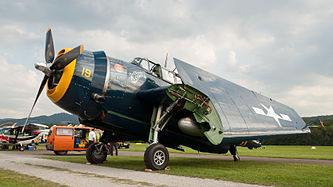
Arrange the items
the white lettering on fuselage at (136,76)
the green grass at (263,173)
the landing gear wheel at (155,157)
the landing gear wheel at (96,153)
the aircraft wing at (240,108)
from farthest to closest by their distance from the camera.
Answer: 1. the landing gear wheel at (96,153)
2. the aircraft wing at (240,108)
3. the white lettering on fuselage at (136,76)
4. the landing gear wheel at (155,157)
5. the green grass at (263,173)

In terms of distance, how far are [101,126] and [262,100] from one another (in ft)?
28.5

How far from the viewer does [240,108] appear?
11969 millimetres

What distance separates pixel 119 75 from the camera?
9641mm

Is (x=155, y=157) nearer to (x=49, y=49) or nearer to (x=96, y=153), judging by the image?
(x=96, y=153)

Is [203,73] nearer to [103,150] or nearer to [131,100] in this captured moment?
[131,100]

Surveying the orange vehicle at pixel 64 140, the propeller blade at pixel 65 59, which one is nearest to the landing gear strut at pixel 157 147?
the propeller blade at pixel 65 59

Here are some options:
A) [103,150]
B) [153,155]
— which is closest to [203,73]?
[153,155]

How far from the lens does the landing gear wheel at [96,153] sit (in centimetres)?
1184

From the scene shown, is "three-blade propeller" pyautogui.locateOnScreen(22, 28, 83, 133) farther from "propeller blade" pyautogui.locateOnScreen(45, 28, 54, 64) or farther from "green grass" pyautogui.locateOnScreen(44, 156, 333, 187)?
"green grass" pyautogui.locateOnScreen(44, 156, 333, 187)

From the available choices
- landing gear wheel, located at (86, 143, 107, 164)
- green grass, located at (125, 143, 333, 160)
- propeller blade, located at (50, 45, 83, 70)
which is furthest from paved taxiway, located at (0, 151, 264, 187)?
green grass, located at (125, 143, 333, 160)

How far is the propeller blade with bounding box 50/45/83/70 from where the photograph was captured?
8.64m

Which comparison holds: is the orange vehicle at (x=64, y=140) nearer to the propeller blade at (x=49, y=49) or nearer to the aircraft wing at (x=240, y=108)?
the propeller blade at (x=49, y=49)

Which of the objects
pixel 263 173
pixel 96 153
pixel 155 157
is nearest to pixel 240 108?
pixel 263 173

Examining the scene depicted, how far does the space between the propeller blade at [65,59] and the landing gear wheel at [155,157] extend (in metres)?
3.89
